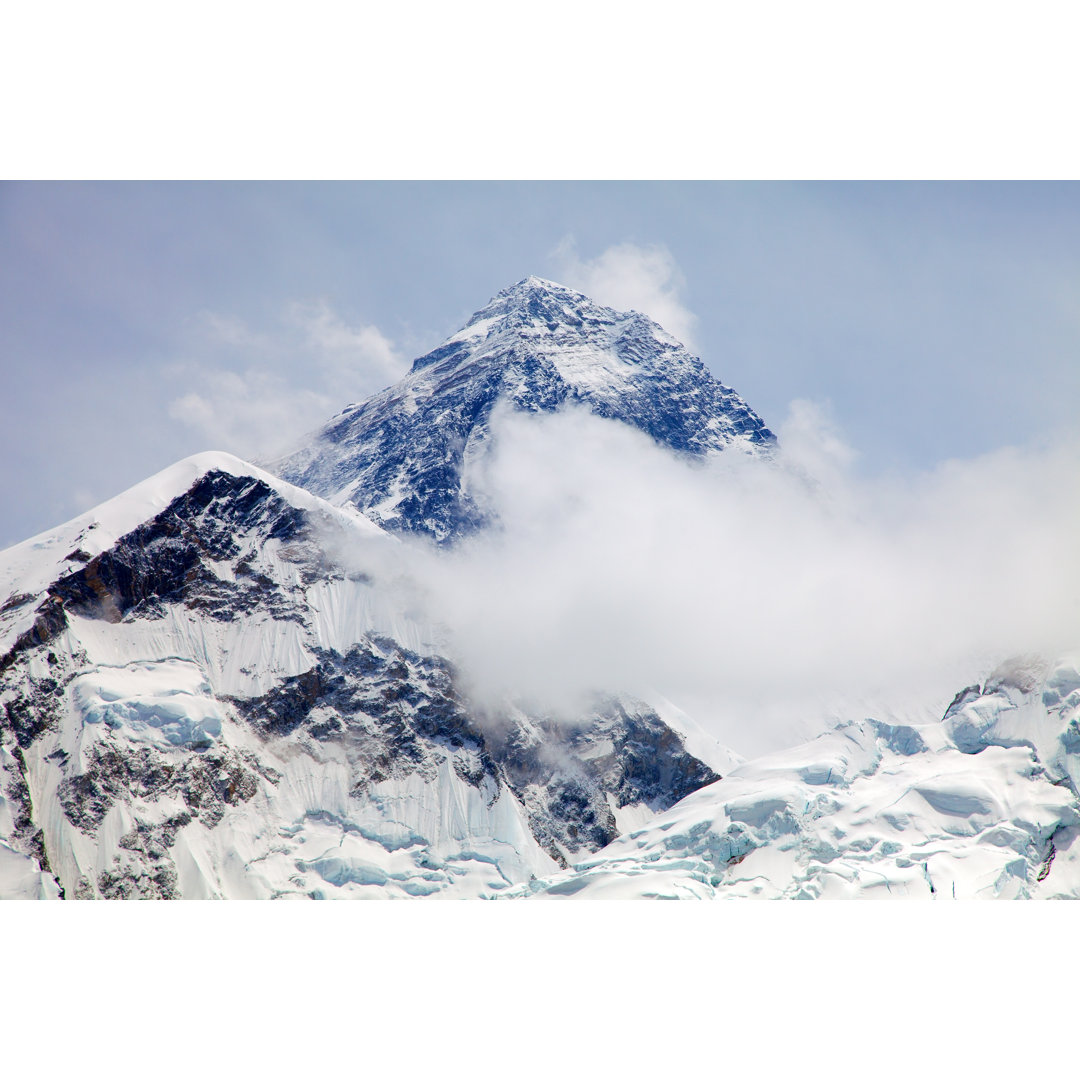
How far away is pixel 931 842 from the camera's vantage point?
361 feet

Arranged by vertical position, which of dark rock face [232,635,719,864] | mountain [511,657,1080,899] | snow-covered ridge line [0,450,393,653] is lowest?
mountain [511,657,1080,899]

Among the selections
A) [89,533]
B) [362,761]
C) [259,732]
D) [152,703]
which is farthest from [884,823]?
[89,533]

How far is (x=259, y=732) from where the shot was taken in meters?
154

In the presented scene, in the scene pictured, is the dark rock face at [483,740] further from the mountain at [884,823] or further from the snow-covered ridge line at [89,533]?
the mountain at [884,823]

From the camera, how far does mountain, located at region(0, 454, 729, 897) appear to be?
132 m

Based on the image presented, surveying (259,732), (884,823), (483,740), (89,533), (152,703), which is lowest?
(884,823)

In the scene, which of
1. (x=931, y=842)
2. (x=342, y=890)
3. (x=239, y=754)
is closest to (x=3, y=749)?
(x=239, y=754)

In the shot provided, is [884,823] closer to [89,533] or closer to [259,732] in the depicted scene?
[259,732]

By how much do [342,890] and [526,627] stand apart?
71.2 m

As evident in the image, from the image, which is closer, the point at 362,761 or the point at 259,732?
the point at 259,732

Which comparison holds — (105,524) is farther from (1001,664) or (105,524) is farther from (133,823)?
(1001,664)

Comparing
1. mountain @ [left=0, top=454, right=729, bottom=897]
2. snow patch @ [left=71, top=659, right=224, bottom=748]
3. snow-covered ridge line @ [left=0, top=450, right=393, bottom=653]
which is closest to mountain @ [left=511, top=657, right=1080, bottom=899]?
mountain @ [left=0, top=454, right=729, bottom=897]

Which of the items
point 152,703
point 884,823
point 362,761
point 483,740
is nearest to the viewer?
point 884,823

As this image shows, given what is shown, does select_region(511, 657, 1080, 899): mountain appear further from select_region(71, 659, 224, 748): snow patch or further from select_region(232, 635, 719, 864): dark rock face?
select_region(71, 659, 224, 748): snow patch
